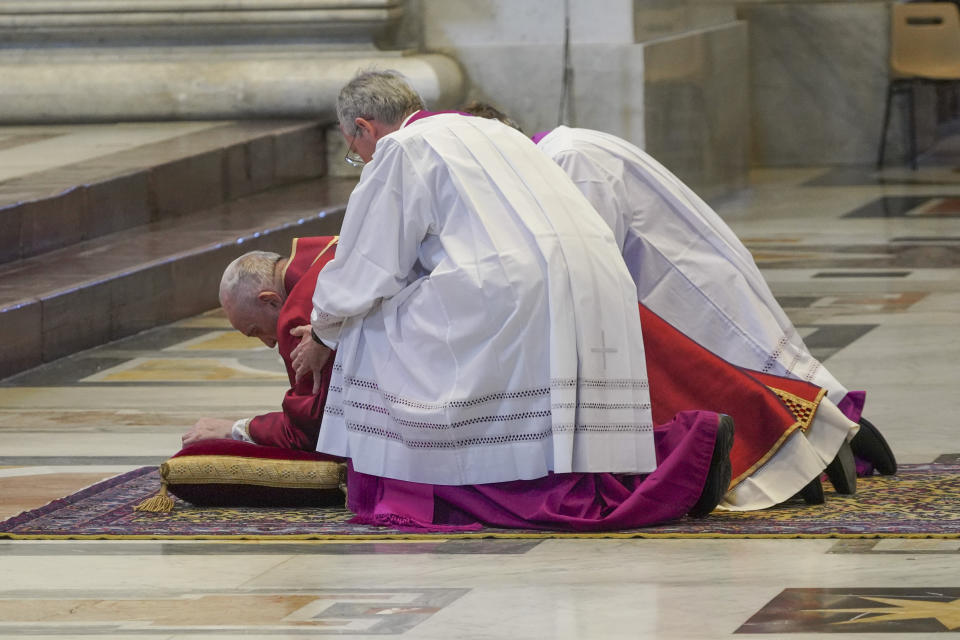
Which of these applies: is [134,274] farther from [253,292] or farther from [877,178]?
[877,178]

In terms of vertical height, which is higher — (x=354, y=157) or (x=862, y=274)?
(x=354, y=157)

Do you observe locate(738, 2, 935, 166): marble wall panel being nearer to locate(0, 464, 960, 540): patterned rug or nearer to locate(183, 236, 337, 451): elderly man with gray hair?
locate(0, 464, 960, 540): patterned rug

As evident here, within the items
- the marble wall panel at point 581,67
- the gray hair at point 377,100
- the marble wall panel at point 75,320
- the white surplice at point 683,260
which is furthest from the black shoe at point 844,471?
the marble wall panel at point 581,67

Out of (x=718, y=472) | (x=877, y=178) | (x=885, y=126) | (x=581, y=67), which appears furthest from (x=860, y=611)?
(x=885, y=126)

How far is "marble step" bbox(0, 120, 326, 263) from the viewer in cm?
911

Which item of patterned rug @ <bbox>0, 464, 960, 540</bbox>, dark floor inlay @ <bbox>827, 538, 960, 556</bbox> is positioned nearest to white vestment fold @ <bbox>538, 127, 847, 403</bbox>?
patterned rug @ <bbox>0, 464, 960, 540</bbox>

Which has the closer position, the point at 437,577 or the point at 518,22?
the point at 437,577

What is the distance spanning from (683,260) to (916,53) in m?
10.9

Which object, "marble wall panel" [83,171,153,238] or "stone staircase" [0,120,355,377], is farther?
"marble wall panel" [83,171,153,238]

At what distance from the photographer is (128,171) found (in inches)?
387

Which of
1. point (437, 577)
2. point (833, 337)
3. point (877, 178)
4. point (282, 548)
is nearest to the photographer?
point (437, 577)

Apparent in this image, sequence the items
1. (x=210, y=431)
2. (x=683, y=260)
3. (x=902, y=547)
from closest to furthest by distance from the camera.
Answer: (x=902, y=547)
(x=210, y=431)
(x=683, y=260)

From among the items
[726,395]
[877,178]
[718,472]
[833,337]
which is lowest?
[877,178]

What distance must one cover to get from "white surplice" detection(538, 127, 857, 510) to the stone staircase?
288 cm
